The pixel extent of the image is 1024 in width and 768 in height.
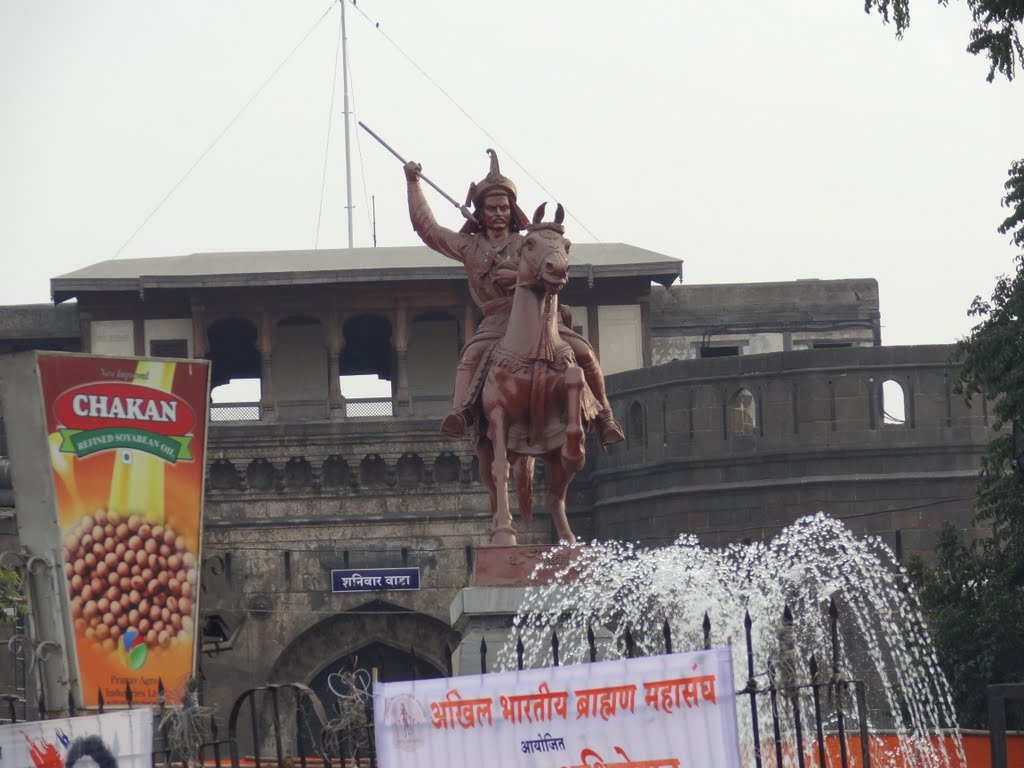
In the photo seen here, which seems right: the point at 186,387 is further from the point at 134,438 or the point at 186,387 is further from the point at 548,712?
the point at 548,712

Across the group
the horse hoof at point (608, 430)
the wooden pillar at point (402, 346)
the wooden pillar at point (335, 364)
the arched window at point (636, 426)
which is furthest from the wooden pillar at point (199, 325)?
the horse hoof at point (608, 430)

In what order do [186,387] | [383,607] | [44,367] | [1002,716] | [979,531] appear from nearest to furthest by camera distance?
[1002,716] < [44,367] < [186,387] < [979,531] < [383,607]

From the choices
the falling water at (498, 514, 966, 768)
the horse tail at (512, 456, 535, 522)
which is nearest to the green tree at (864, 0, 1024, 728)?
the falling water at (498, 514, 966, 768)

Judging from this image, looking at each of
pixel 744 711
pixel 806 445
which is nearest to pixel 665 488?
pixel 806 445

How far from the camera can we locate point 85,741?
13.0 m

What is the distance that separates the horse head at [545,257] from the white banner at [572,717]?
4.27 meters

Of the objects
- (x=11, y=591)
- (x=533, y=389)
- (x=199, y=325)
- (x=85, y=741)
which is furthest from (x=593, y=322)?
(x=85, y=741)

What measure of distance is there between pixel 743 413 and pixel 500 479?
2423 centimetres

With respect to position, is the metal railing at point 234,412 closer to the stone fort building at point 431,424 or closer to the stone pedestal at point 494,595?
the stone fort building at point 431,424

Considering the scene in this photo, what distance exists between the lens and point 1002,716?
13797 millimetres

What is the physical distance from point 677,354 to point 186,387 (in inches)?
861

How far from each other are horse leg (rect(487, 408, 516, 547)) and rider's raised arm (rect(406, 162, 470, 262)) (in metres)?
1.36

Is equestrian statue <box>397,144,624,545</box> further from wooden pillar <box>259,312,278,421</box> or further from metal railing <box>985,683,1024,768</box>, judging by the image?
wooden pillar <box>259,312,278,421</box>

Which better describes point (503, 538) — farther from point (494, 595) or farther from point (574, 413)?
point (574, 413)
